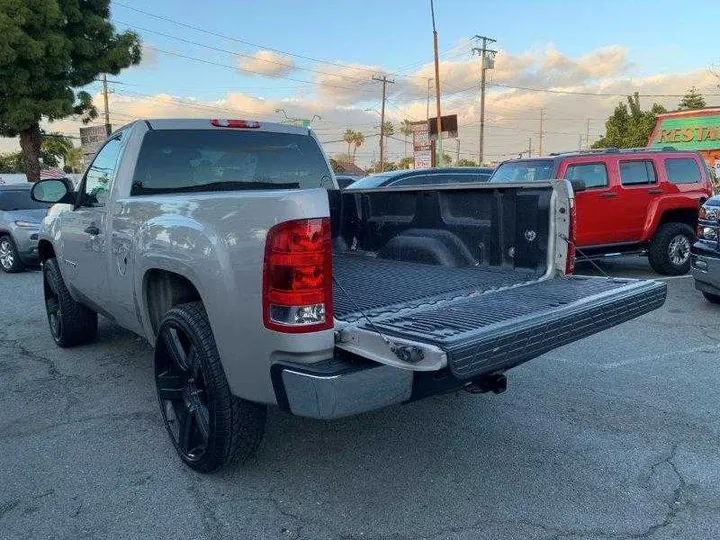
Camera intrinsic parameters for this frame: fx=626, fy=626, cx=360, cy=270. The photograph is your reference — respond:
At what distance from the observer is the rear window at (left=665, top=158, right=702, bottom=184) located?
32.2 ft

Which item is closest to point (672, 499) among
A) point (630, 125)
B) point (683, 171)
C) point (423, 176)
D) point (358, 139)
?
point (683, 171)

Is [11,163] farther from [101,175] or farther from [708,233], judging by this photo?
[708,233]

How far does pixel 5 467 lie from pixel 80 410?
867 mm

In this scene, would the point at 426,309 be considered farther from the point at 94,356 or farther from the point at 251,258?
the point at 94,356

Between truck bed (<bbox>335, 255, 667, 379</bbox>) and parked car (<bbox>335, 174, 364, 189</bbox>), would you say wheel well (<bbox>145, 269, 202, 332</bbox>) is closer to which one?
truck bed (<bbox>335, 255, 667, 379</bbox>)

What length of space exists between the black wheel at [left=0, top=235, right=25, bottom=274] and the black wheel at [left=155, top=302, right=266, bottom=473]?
9.66 meters

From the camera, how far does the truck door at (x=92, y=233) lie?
171 inches

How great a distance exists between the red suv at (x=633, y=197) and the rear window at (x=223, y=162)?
5.40 m

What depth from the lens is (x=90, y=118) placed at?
76.5ft

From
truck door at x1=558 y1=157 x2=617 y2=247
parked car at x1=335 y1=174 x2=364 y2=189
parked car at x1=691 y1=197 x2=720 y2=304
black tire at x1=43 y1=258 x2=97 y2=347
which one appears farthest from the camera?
truck door at x1=558 y1=157 x2=617 y2=247

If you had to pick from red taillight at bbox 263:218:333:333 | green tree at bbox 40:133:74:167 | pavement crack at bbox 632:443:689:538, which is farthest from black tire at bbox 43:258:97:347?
green tree at bbox 40:133:74:167

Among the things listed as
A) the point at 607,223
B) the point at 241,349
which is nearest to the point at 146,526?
the point at 241,349

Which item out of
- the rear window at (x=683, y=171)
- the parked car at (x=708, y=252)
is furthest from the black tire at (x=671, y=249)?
the parked car at (x=708, y=252)

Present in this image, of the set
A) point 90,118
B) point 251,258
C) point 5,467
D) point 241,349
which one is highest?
point 90,118
